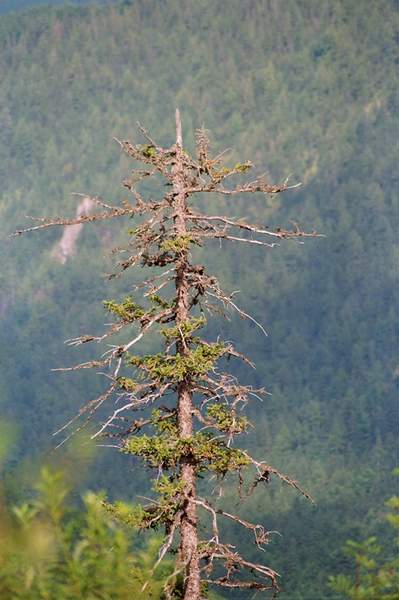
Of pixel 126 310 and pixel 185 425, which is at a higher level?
pixel 126 310

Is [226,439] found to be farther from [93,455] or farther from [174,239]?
[93,455]

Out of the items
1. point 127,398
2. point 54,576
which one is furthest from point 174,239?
point 54,576

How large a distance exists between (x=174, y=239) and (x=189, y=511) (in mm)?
3552

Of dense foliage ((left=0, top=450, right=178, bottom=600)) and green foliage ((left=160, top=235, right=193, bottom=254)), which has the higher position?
dense foliage ((left=0, top=450, right=178, bottom=600))

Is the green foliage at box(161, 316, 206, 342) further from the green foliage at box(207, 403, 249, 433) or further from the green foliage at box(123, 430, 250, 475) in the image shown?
the green foliage at box(123, 430, 250, 475)

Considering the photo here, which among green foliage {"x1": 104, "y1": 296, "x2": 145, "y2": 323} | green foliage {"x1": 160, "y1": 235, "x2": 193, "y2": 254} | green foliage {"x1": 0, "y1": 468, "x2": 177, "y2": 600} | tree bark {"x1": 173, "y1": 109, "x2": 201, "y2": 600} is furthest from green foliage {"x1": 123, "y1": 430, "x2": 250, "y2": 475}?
green foliage {"x1": 0, "y1": 468, "x2": 177, "y2": 600}

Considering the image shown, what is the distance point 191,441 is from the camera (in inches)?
682

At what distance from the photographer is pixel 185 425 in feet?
58.5

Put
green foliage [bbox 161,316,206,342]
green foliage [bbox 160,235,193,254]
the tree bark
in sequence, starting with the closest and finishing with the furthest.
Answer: the tree bark → green foliage [bbox 161,316,206,342] → green foliage [bbox 160,235,193,254]

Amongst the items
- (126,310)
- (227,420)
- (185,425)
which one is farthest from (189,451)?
(126,310)

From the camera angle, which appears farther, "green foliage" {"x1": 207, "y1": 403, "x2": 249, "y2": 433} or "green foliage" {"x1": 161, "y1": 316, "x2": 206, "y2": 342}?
"green foliage" {"x1": 207, "y1": 403, "x2": 249, "y2": 433}

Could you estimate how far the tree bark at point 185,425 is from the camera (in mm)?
17188

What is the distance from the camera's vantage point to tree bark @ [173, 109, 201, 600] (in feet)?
56.4

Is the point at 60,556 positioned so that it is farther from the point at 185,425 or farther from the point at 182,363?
the point at 185,425
